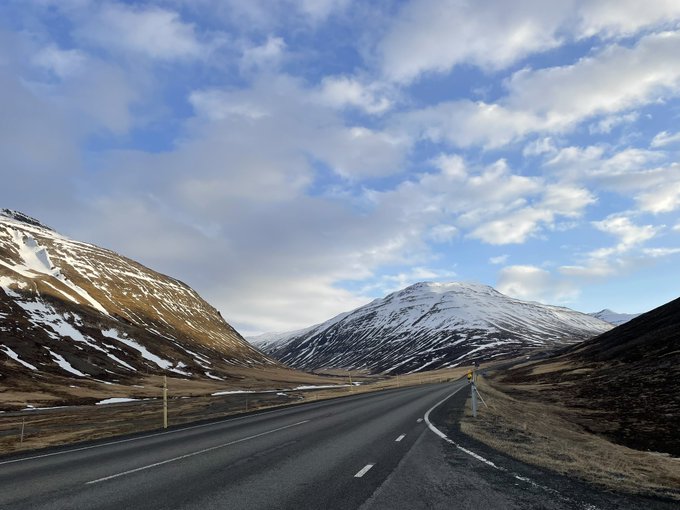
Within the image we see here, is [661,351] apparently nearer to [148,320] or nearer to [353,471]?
[353,471]

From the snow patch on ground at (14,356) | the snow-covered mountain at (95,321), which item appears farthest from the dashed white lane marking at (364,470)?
the snow patch on ground at (14,356)

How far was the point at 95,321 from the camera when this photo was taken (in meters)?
117

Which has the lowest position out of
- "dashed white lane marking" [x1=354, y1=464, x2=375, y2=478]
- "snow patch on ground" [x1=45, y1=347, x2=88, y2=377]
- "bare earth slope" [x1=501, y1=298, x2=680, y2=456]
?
"bare earth slope" [x1=501, y1=298, x2=680, y2=456]

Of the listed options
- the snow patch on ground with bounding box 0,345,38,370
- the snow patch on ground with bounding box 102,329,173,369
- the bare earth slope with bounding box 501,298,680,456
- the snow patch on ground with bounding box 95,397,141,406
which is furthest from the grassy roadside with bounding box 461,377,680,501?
the snow patch on ground with bounding box 102,329,173,369

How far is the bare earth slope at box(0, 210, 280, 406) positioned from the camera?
292 feet

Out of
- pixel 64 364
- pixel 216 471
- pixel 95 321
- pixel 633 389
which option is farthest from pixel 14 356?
pixel 633 389

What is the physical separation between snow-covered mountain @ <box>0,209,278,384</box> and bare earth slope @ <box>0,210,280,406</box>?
21 centimetres

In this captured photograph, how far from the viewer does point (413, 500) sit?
308 inches

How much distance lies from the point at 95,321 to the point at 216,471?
403 feet

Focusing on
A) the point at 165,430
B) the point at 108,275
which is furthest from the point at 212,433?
the point at 108,275

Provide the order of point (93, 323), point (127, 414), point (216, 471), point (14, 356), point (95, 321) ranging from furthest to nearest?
point (95, 321), point (93, 323), point (14, 356), point (127, 414), point (216, 471)

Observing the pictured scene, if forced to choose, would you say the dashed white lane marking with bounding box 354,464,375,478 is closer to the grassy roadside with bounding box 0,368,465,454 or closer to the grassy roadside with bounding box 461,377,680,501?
the grassy roadside with bounding box 461,377,680,501

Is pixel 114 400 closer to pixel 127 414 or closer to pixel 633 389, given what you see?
pixel 127 414

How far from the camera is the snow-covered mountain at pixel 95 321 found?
299ft
